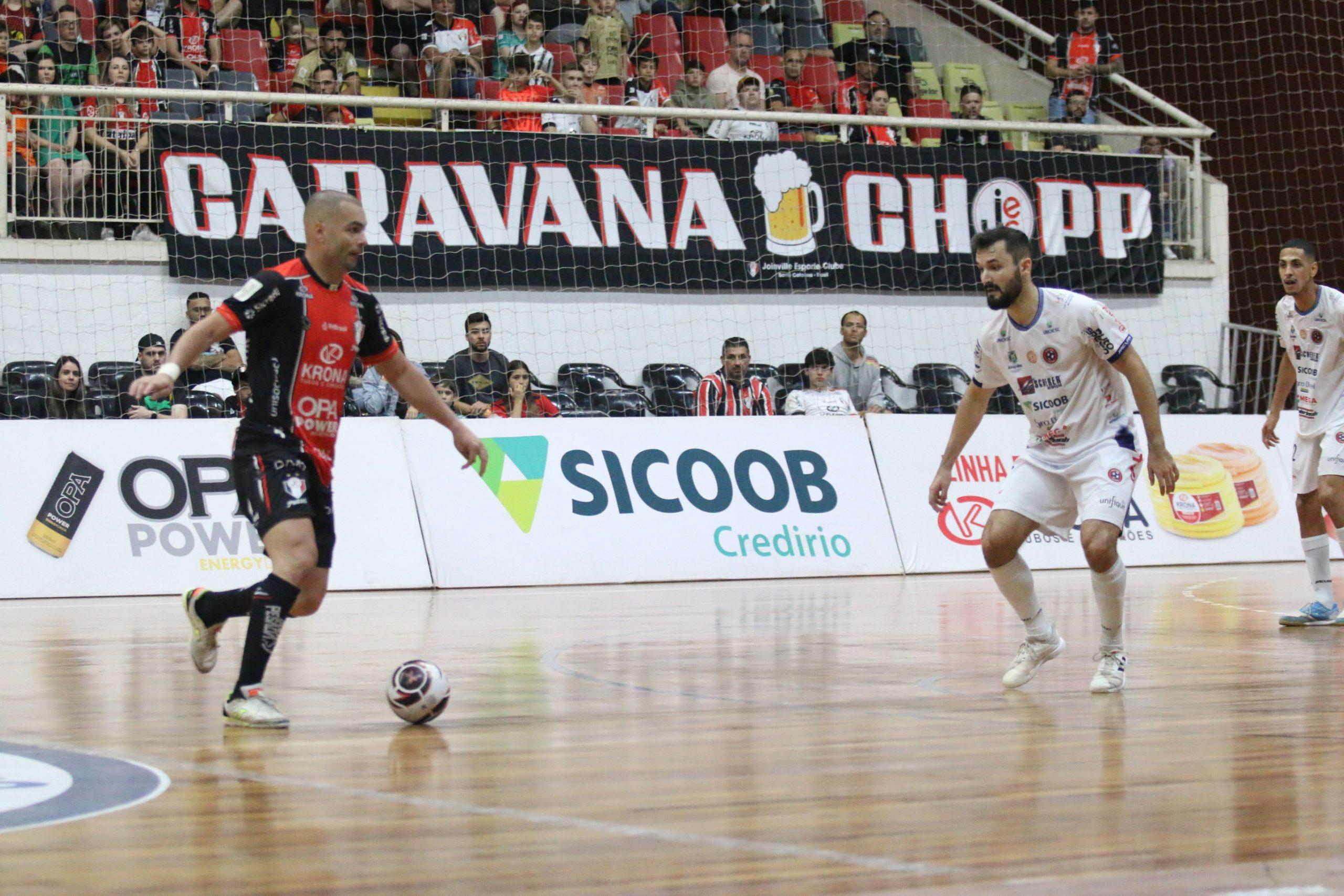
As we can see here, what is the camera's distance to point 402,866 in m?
3.52

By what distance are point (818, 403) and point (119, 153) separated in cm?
676

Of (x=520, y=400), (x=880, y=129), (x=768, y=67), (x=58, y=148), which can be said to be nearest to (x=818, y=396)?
(x=520, y=400)

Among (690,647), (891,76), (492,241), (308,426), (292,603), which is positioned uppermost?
(891,76)

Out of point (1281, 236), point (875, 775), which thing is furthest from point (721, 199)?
point (875, 775)

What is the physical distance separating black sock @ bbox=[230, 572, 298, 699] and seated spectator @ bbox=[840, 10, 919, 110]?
1485 cm

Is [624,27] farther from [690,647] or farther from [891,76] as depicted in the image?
[690,647]

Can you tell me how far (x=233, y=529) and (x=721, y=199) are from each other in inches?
265

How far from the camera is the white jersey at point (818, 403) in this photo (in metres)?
15.4

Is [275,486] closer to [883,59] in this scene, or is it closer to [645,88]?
[645,88]

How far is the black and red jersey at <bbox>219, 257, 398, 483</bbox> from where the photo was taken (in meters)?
5.95

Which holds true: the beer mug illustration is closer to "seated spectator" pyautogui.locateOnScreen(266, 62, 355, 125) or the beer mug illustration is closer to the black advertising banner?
the black advertising banner

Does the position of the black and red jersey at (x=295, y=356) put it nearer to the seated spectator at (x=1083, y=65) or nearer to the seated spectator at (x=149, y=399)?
the seated spectator at (x=149, y=399)

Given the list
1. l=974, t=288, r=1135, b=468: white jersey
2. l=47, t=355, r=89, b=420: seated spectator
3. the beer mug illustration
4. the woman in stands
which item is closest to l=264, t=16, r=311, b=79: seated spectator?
the woman in stands

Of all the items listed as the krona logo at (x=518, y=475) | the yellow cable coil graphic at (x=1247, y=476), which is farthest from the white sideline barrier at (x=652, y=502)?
the yellow cable coil graphic at (x=1247, y=476)
